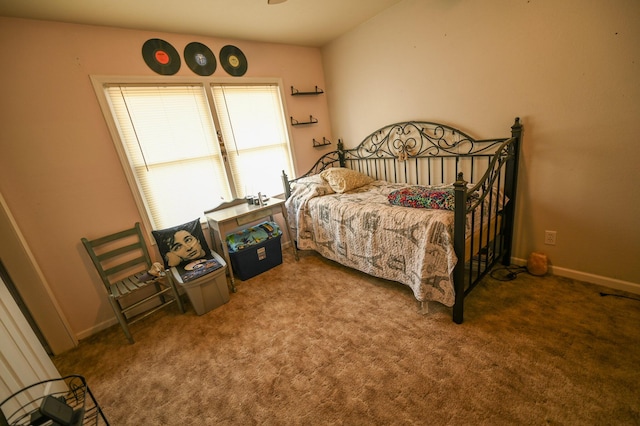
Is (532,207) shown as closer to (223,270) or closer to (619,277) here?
(619,277)

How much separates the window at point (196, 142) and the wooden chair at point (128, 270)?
256mm

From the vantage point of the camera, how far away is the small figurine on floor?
2113 mm

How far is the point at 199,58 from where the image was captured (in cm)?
246

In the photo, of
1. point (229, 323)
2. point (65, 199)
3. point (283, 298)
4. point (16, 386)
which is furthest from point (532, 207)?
point (65, 199)

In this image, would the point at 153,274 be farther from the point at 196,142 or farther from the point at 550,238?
the point at 550,238

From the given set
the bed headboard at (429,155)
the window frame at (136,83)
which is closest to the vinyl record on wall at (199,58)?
the window frame at (136,83)

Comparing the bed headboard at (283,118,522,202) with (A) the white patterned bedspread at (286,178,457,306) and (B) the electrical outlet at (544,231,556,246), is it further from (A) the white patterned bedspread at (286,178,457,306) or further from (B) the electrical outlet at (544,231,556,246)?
(B) the electrical outlet at (544,231,556,246)

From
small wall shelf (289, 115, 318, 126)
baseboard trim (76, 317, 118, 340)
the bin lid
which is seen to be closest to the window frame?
the bin lid

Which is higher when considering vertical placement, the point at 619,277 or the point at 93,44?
the point at 93,44

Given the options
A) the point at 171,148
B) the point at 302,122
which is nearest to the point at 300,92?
the point at 302,122

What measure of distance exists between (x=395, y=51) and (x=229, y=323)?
9.53 feet

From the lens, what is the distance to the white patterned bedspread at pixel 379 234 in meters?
1.63

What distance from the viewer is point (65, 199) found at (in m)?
1.98

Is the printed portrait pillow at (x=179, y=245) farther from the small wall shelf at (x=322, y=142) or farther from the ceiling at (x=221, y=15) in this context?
the small wall shelf at (x=322, y=142)
